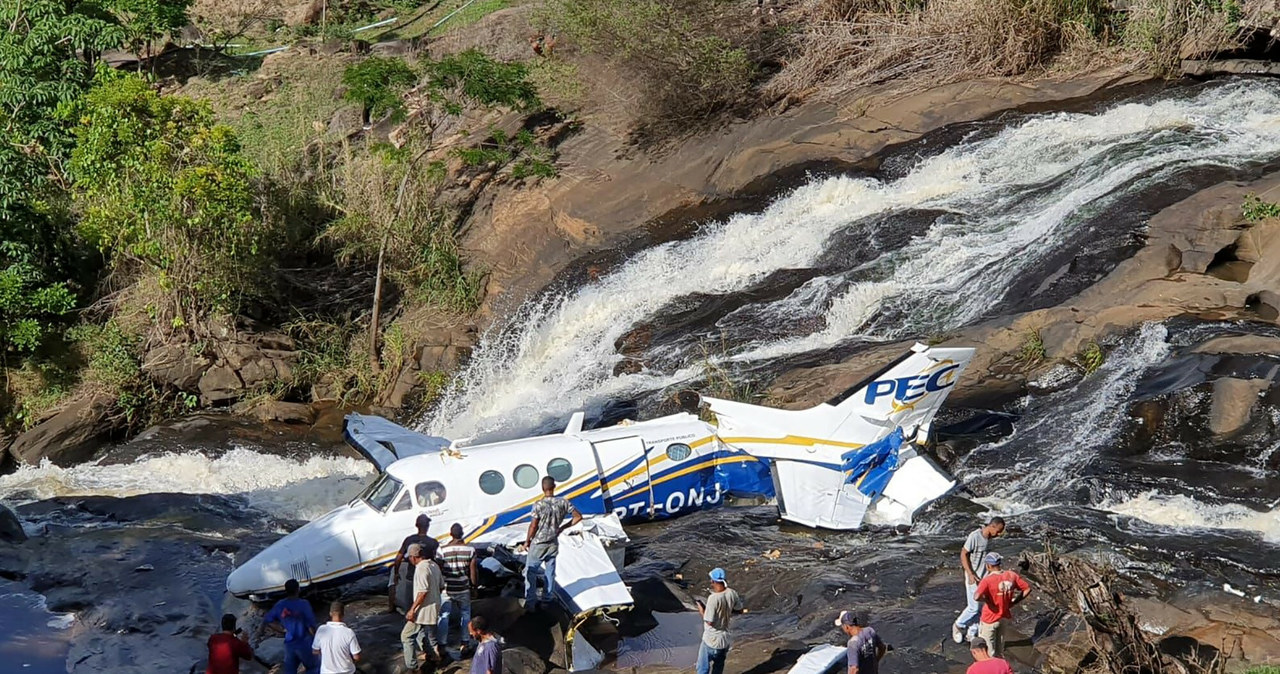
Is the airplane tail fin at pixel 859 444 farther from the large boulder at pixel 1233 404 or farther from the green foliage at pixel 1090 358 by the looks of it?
the large boulder at pixel 1233 404

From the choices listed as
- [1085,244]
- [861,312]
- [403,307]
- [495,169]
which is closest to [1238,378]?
[1085,244]

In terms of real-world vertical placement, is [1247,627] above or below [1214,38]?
below

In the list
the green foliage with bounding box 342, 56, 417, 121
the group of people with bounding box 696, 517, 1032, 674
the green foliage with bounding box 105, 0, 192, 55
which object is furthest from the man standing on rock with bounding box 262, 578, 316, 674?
the green foliage with bounding box 105, 0, 192, 55

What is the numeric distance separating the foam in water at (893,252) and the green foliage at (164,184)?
618 centimetres

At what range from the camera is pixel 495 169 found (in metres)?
32.9

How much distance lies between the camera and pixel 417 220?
2897cm

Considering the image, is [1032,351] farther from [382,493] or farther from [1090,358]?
[382,493]

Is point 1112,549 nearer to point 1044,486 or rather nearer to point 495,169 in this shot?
point 1044,486

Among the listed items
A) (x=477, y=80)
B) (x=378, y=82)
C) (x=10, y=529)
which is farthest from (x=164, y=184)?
(x=10, y=529)

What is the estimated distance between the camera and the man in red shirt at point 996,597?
12.3 m

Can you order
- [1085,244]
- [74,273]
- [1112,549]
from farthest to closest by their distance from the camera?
[74,273] → [1085,244] → [1112,549]

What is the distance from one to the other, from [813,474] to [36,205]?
60.9 ft

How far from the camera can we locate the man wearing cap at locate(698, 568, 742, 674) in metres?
12.1

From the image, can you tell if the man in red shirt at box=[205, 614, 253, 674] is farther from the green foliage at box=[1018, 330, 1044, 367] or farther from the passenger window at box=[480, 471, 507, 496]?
the green foliage at box=[1018, 330, 1044, 367]
